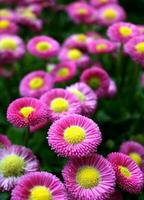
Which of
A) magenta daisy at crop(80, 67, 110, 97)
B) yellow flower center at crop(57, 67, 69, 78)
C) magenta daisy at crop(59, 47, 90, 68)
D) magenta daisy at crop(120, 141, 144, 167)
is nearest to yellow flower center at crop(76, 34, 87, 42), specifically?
magenta daisy at crop(59, 47, 90, 68)

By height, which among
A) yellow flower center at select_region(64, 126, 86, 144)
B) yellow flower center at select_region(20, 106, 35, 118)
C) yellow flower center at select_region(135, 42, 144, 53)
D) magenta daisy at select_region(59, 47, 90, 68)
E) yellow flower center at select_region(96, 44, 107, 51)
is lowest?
magenta daisy at select_region(59, 47, 90, 68)

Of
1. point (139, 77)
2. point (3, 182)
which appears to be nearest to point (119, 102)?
point (139, 77)

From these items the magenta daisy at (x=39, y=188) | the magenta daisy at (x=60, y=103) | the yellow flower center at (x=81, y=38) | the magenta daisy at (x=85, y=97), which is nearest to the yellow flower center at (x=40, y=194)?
the magenta daisy at (x=39, y=188)

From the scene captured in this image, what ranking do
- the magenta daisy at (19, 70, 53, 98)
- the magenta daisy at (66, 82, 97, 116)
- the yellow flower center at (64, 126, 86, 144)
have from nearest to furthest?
1. the yellow flower center at (64, 126, 86, 144)
2. the magenta daisy at (66, 82, 97, 116)
3. the magenta daisy at (19, 70, 53, 98)

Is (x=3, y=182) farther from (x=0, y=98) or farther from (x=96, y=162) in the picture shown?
(x=0, y=98)

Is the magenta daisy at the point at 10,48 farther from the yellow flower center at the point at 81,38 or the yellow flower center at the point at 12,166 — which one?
the yellow flower center at the point at 12,166

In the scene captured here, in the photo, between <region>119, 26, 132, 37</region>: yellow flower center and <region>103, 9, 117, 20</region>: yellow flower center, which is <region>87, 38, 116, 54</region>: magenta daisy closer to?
<region>119, 26, 132, 37</region>: yellow flower center
